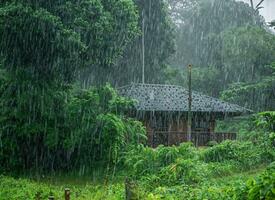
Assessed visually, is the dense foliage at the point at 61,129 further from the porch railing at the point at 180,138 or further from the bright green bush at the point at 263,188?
the bright green bush at the point at 263,188

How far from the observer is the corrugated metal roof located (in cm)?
2609

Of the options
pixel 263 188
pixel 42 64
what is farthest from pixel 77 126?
pixel 263 188

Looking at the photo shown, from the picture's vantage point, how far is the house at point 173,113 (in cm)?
2580

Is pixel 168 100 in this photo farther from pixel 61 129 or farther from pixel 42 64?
pixel 42 64

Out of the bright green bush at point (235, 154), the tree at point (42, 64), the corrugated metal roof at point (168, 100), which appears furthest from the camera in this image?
the corrugated metal roof at point (168, 100)

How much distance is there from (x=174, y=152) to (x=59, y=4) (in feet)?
25.8

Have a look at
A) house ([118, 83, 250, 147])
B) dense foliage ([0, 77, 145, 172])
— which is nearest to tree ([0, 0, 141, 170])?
dense foliage ([0, 77, 145, 172])

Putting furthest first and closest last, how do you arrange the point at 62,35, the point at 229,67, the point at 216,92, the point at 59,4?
1. the point at 216,92
2. the point at 229,67
3. the point at 59,4
4. the point at 62,35

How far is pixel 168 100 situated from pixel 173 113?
1.04 m

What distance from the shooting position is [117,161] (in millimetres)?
18281

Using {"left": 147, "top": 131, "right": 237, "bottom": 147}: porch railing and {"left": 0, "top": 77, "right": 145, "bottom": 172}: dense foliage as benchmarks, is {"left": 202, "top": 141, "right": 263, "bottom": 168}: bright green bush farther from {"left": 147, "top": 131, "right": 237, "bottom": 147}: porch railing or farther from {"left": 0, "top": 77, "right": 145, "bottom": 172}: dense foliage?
{"left": 147, "top": 131, "right": 237, "bottom": 147}: porch railing

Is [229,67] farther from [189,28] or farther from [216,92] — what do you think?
[189,28]

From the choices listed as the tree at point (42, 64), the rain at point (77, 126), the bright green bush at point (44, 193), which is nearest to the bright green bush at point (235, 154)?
the rain at point (77, 126)

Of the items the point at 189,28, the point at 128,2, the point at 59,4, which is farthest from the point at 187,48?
the point at 59,4
